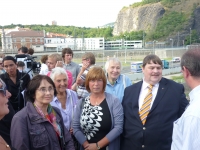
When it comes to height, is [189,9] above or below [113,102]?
above

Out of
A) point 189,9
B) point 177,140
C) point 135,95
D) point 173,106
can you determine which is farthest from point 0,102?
point 189,9

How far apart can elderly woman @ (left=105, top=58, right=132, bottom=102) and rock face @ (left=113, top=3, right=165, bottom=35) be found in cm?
9391

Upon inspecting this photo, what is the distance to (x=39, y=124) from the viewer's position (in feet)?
7.71

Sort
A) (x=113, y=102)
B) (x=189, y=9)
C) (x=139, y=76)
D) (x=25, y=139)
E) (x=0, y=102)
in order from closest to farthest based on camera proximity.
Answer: (x=0, y=102) → (x=25, y=139) → (x=113, y=102) → (x=139, y=76) → (x=189, y=9)

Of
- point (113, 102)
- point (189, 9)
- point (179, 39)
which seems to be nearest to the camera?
point (113, 102)

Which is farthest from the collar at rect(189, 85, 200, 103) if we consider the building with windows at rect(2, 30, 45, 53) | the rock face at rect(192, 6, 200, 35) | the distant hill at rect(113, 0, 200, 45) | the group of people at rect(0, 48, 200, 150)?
the rock face at rect(192, 6, 200, 35)

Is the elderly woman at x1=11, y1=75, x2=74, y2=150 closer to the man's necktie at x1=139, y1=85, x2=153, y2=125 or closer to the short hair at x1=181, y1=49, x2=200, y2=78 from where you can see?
the man's necktie at x1=139, y1=85, x2=153, y2=125

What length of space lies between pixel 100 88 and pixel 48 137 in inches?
36.6

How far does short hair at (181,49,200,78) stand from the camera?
1720 millimetres

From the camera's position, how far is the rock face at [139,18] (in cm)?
9506

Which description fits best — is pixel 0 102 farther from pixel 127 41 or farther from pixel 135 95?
pixel 127 41

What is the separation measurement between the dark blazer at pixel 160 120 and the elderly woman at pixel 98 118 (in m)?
Answer: 0.21

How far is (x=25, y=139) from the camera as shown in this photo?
2.25m

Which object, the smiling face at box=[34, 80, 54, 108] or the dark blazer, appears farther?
the dark blazer
